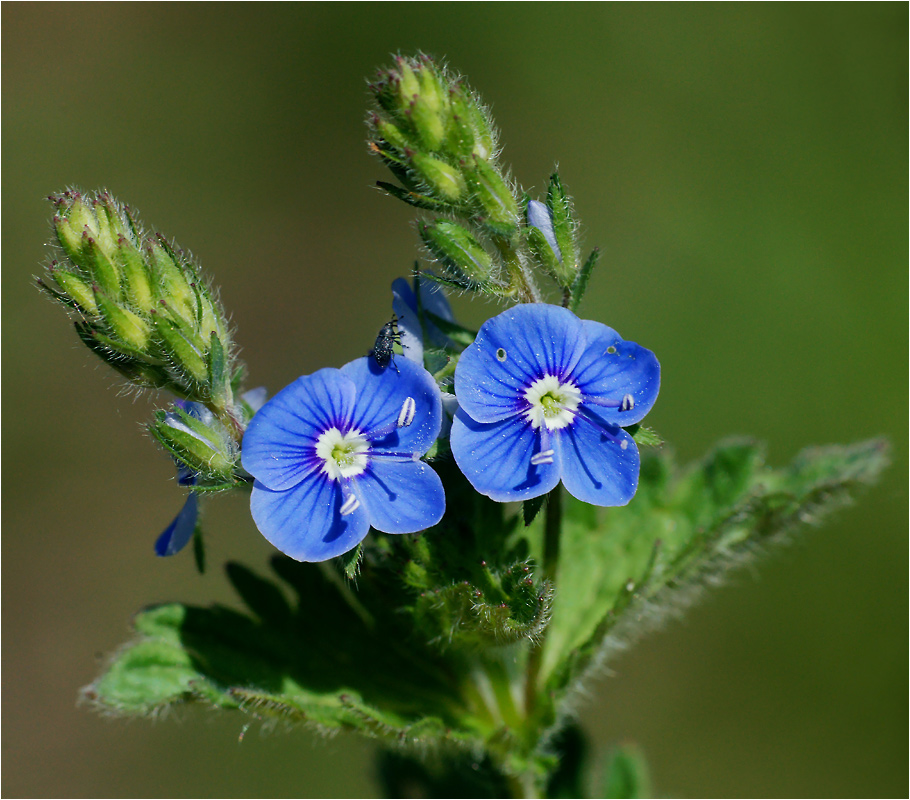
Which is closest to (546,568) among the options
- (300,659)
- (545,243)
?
(300,659)

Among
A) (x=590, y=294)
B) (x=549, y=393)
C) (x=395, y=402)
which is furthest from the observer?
(x=590, y=294)

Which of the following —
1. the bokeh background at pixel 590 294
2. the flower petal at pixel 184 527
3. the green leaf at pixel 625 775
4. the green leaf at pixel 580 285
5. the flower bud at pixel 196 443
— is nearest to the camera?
the flower bud at pixel 196 443

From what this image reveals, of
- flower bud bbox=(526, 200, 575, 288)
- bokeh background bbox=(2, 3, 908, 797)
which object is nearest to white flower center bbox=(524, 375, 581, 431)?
flower bud bbox=(526, 200, 575, 288)

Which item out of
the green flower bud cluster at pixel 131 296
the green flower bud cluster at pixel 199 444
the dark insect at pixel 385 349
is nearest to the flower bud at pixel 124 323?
the green flower bud cluster at pixel 131 296

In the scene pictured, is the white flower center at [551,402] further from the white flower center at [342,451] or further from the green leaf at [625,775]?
the green leaf at [625,775]

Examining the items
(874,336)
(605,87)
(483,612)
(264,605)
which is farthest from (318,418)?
(605,87)

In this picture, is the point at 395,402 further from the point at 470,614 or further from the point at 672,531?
the point at 672,531
